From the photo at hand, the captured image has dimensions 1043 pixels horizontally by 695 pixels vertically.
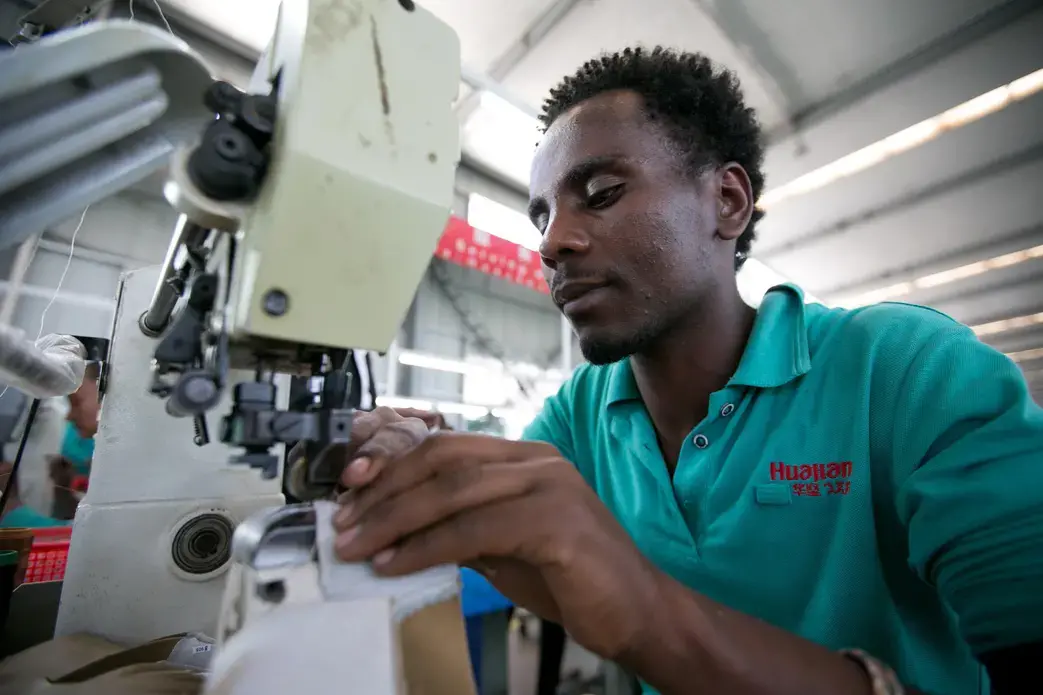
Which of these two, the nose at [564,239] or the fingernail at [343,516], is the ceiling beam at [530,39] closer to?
the nose at [564,239]

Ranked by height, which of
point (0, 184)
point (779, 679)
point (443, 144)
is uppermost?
point (443, 144)

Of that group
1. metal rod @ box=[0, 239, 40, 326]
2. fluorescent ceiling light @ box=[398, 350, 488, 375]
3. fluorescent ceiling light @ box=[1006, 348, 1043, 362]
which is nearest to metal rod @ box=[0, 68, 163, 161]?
metal rod @ box=[0, 239, 40, 326]

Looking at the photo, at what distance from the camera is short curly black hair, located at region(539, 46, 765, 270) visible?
40.6 inches

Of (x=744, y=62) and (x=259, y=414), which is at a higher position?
(x=744, y=62)

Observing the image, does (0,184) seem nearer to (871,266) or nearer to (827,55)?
(827,55)

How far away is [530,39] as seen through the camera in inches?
125

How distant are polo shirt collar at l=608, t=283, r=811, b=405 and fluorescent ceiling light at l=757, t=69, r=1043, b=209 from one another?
2395mm

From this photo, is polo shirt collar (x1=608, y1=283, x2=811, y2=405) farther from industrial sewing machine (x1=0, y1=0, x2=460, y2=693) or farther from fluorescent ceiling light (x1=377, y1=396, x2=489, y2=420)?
fluorescent ceiling light (x1=377, y1=396, x2=489, y2=420)

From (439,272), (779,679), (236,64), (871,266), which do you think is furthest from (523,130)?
(871,266)

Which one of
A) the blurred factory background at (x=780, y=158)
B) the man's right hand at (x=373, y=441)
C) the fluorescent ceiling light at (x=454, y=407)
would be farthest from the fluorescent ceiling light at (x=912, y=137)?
the fluorescent ceiling light at (x=454, y=407)

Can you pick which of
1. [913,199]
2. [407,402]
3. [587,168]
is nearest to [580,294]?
[587,168]

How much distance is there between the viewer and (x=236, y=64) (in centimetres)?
331

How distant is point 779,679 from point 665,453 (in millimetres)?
538

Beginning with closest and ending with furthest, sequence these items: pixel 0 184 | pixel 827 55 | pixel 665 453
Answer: pixel 0 184
pixel 665 453
pixel 827 55
